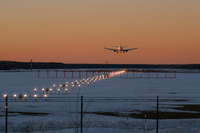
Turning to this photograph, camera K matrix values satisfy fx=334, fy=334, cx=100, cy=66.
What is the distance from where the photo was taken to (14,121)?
68.3ft

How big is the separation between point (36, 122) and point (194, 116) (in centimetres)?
1114

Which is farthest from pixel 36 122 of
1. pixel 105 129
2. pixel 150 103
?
pixel 150 103

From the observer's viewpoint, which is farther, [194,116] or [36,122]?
[194,116]

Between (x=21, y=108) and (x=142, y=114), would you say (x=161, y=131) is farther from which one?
(x=21, y=108)

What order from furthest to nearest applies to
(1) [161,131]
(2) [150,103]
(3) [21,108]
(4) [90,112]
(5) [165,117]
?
(2) [150,103] → (3) [21,108] → (4) [90,112] → (5) [165,117] → (1) [161,131]

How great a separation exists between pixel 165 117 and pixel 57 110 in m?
8.60

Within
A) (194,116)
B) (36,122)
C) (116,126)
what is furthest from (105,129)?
(194,116)

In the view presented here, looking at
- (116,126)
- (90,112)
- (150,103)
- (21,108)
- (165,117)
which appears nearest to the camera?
(116,126)

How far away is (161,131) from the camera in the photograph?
56.5 ft

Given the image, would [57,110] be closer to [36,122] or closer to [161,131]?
[36,122]

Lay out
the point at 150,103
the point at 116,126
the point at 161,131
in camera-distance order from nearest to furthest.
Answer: the point at 161,131 < the point at 116,126 < the point at 150,103

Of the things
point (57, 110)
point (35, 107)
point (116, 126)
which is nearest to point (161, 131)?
point (116, 126)

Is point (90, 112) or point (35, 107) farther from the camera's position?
point (35, 107)

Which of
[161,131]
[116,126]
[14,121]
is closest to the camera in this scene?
[161,131]
